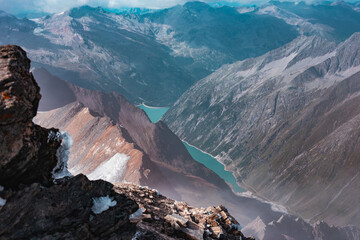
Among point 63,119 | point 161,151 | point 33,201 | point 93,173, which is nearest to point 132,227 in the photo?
point 33,201

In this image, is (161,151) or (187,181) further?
(161,151)

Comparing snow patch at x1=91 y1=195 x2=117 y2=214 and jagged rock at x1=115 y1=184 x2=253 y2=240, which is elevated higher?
snow patch at x1=91 y1=195 x2=117 y2=214

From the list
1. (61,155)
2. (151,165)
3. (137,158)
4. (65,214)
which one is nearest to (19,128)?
(61,155)

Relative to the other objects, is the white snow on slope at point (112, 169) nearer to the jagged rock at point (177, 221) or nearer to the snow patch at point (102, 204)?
the jagged rock at point (177, 221)

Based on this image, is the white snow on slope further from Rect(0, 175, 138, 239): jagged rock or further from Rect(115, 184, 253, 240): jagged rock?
Rect(0, 175, 138, 239): jagged rock

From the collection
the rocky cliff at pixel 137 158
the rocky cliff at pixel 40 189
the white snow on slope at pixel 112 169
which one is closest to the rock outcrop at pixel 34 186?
the rocky cliff at pixel 40 189

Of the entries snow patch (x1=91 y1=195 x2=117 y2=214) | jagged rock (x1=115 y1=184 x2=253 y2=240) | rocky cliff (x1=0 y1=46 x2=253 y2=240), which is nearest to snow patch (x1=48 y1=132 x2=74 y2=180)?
rocky cliff (x1=0 y1=46 x2=253 y2=240)

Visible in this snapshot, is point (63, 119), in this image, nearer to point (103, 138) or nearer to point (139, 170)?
point (103, 138)
